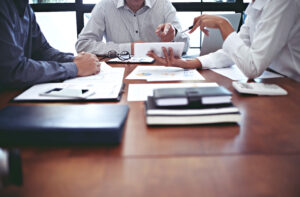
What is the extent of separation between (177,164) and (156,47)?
0.99 meters

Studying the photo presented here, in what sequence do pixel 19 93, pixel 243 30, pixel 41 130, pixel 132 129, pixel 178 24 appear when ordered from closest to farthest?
pixel 41 130
pixel 132 129
pixel 19 93
pixel 243 30
pixel 178 24

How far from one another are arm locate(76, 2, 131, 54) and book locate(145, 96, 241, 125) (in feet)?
4.62

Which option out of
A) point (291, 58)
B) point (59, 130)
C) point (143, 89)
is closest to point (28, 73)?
point (143, 89)

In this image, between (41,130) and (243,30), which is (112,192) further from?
(243,30)

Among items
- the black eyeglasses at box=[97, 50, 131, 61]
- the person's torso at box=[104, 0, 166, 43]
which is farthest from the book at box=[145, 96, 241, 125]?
the person's torso at box=[104, 0, 166, 43]

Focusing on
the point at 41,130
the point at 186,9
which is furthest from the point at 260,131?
the point at 186,9

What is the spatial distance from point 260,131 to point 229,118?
8 centimetres

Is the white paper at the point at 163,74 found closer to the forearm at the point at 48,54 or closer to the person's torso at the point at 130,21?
the forearm at the point at 48,54

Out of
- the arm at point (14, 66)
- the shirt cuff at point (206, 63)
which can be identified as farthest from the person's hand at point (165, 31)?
the arm at point (14, 66)

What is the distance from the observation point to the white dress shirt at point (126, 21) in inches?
91.4

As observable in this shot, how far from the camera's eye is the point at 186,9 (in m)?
3.33

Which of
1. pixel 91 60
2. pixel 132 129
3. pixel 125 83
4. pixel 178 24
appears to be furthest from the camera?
pixel 178 24

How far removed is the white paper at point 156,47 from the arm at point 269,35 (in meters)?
0.35

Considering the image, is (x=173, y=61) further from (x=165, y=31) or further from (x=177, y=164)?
(x=177, y=164)
